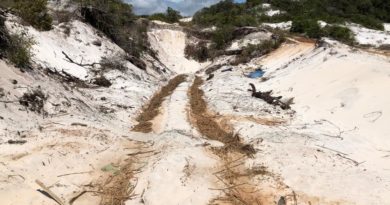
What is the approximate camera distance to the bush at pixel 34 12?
972 inches

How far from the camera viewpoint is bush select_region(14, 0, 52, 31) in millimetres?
24688

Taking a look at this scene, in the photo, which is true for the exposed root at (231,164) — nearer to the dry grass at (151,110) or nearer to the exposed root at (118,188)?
the dry grass at (151,110)

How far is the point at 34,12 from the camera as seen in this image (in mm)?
25188

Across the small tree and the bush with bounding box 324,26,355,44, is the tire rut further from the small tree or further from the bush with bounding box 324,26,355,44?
the small tree

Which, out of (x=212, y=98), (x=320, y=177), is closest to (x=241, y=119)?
(x=212, y=98)

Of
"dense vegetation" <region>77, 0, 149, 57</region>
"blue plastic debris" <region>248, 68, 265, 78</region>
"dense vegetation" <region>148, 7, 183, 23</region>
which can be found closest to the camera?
"blue plastic debris" <region>248, 68, 265, 78</region>

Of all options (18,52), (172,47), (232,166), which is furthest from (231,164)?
(172,47)

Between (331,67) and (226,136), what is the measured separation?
11.5 metres

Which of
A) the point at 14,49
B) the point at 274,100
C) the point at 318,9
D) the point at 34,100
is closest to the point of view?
the point at 34,100

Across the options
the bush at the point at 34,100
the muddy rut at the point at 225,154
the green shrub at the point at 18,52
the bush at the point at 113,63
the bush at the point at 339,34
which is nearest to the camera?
the muddy rut at the point at 225,154

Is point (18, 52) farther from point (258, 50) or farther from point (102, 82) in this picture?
point (258, 50)

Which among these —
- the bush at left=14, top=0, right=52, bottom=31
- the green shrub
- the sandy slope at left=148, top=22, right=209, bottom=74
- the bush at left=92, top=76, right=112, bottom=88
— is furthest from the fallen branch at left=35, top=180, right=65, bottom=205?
the sandy slope at left=148, top=22, right=209, bottom=74

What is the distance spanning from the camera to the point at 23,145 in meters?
12.5

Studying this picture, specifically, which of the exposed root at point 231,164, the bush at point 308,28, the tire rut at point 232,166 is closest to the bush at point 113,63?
the exposed root at point 231,164
